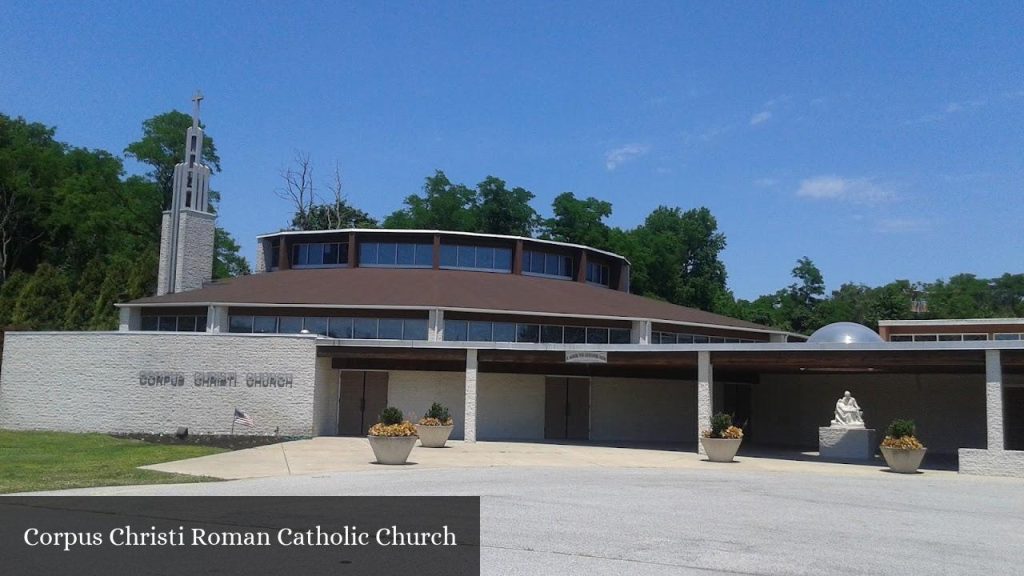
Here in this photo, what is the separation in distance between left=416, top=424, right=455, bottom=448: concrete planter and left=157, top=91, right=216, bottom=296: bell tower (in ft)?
56.0

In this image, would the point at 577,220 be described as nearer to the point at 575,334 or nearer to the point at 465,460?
the point at 575,334

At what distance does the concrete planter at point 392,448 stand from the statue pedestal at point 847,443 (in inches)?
507

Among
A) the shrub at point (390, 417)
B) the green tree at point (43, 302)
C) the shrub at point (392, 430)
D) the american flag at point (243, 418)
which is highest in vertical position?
the green tree at point (43, 302)

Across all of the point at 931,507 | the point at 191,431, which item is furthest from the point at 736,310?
the point at 931,507

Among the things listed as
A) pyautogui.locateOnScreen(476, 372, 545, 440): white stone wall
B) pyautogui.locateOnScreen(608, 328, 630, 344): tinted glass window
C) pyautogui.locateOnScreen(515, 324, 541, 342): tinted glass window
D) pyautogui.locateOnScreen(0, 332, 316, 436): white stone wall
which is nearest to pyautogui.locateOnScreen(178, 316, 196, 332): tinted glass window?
pyautogui.locateOnScreen(0, 332, 316, 436): white stone wall

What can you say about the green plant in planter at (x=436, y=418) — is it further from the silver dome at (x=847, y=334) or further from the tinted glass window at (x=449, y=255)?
the tinted glass window at (x=449, y=255)

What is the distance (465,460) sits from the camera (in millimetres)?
22359

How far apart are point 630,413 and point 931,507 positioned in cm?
1887

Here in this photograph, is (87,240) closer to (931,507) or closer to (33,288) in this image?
(33,288)

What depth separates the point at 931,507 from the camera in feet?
49.4

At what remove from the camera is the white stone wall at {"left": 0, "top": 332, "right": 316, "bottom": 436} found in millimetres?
28609

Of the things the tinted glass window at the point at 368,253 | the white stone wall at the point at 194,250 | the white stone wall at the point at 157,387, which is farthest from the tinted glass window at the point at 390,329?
the white stone wall at the point at 194,250

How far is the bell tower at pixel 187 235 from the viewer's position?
38.7 m

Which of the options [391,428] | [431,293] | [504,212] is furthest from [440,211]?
[391,428]
